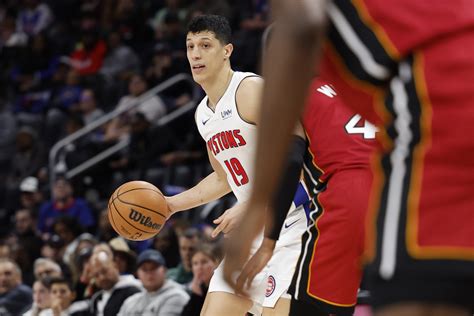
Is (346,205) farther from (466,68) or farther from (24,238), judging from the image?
(24,238)

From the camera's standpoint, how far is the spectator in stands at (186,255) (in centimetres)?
867

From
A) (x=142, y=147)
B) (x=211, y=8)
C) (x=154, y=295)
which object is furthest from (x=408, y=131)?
Result: (x=211, y=8)

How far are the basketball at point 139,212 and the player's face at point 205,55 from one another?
712 millimetres

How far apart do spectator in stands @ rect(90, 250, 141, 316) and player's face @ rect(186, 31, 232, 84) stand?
3232 millimetres

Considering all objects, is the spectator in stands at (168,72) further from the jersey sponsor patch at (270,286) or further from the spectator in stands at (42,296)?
the jersey sponsor patch at (270,286)

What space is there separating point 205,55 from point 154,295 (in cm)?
301

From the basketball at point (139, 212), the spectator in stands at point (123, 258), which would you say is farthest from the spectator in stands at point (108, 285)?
the basketball at point (139, 212)

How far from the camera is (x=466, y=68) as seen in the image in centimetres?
232

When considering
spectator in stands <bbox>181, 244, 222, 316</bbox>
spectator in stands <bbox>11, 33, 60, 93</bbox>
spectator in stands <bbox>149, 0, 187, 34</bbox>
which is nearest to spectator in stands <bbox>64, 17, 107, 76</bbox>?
spectator in stands <bbox>11, 33, 60, 93</bbox>

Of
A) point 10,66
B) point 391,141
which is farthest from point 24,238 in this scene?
point 391,141

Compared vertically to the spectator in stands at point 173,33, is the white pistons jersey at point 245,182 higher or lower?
lower

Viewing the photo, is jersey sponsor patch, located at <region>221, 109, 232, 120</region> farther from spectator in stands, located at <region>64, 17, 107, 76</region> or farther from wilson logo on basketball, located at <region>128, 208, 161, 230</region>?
spectator in stands, located at <region>64, 17, 107, 76</region>

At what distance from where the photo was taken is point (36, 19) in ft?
59.4

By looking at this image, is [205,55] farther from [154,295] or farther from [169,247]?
[169,247]
